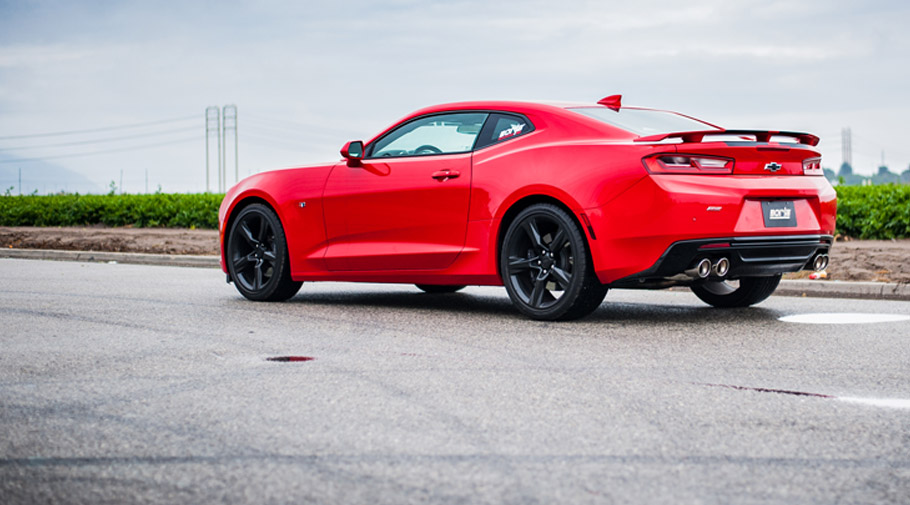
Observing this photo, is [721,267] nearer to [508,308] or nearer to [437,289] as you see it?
[508,308]

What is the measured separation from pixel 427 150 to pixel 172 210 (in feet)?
60.7

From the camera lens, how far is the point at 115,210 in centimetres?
2694

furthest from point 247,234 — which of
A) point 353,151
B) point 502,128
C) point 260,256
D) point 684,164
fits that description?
point 684,164

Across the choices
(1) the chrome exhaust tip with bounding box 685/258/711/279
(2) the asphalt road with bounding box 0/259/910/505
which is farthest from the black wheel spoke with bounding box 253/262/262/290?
(1) the chrome exhaust tip with bounding box 685/258/711/279

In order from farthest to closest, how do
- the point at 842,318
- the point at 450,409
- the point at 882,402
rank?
the point at 842,318 → the point at 882,402 → the point at 450,409

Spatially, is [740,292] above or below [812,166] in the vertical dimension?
below

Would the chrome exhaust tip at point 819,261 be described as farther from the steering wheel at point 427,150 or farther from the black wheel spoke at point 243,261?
the black wheel spoke at point 243,261

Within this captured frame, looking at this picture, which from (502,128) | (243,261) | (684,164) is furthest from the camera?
(243,261)

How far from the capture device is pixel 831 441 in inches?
158

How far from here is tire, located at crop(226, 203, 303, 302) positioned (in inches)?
359

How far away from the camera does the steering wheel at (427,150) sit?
8.16 meters

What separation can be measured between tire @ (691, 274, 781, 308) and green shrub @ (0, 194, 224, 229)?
16723 mm

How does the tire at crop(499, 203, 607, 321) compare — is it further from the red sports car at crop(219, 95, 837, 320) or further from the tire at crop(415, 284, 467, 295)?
the tire at crop(415, 284, 467, 295)

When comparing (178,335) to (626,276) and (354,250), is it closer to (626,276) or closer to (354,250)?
(354,250)
